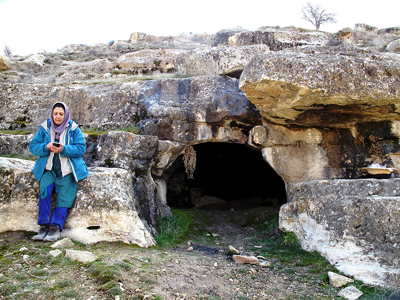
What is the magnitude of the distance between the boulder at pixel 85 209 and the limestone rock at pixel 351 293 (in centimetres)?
231

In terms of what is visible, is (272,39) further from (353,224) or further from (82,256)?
(82,256)

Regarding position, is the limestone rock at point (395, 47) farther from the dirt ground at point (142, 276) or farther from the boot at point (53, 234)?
the boot at point (53, 234)

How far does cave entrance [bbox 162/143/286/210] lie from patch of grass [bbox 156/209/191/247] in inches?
98.7

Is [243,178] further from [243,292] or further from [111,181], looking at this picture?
[243,292]

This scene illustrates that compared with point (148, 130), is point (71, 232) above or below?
below

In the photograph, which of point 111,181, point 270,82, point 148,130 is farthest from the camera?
point 148,130

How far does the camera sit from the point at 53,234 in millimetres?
3533

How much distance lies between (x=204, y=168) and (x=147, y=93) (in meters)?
3.74

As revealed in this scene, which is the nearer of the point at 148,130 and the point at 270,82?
the point at 270,82

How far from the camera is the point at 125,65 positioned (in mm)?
11523

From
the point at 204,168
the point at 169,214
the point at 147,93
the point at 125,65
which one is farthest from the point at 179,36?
the point at 169,214

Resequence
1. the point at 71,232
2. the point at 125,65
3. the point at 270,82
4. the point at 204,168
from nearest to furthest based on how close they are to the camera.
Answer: the point at 71,232 → the point at 270,82 → the point at 204,168 → the point at 125,65

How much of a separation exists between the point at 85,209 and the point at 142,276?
1457 millimetres

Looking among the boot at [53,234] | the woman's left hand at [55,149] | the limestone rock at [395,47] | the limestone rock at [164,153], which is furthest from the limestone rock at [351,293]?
the limestone rock at [395,47]
